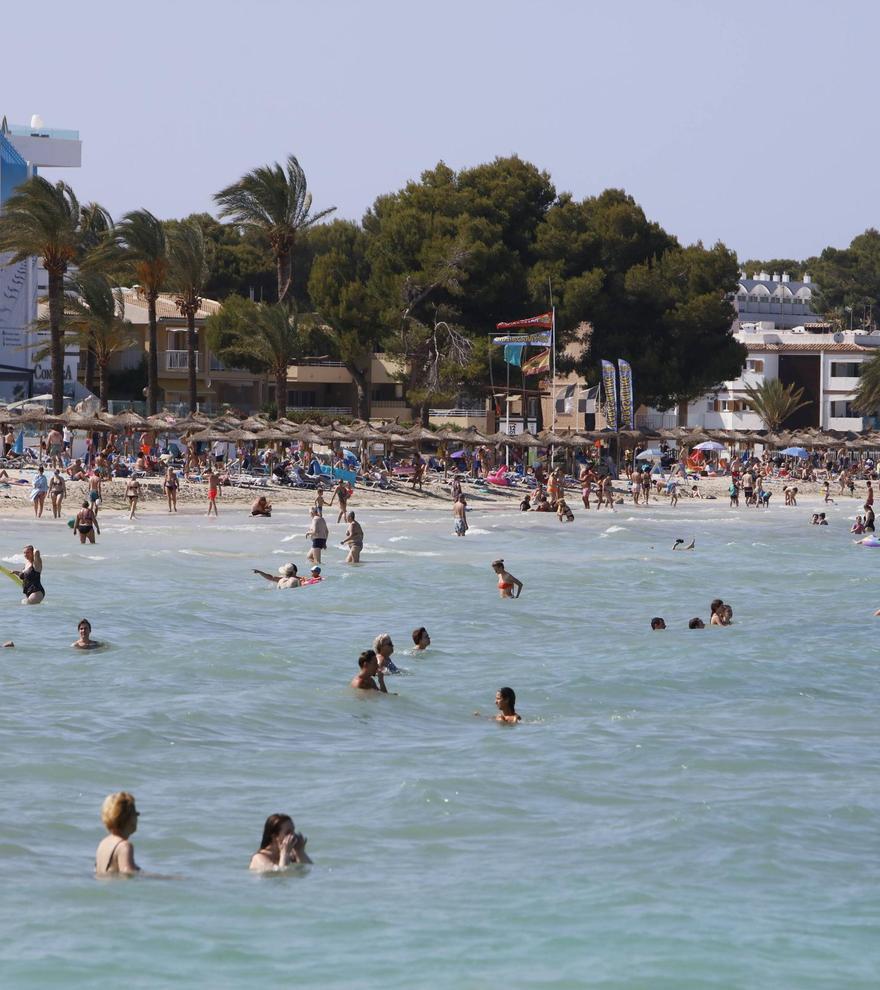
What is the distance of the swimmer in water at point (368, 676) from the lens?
16922 millimetres

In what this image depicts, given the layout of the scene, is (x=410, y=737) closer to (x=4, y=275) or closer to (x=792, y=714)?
(x=792, y=714)

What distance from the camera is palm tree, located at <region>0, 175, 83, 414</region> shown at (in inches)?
1839

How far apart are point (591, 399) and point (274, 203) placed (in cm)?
1494

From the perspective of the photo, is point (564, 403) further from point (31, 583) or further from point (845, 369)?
point (31, 583)

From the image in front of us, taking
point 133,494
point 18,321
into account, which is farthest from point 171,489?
point 18,321

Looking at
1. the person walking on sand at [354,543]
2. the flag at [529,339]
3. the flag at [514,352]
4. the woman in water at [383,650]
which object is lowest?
the woman in water at [383,650]

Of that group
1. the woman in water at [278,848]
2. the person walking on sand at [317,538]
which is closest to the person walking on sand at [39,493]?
the person walking on sand at [317,538]

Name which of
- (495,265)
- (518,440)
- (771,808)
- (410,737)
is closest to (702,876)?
(771,808)

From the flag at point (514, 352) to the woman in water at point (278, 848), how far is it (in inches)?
1863

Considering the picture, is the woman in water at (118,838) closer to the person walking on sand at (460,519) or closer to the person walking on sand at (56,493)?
the person walking on sand at (460,519)

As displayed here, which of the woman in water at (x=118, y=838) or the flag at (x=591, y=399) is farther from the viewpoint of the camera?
the flag at (x=591, y=399)

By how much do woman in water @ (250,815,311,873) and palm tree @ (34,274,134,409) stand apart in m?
44.3

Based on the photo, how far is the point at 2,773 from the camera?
13.2 metres

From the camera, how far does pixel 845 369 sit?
8519 cm
